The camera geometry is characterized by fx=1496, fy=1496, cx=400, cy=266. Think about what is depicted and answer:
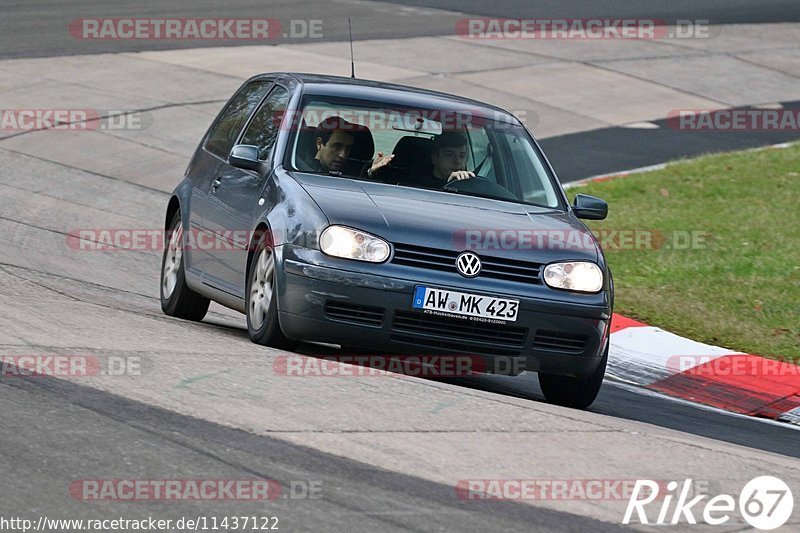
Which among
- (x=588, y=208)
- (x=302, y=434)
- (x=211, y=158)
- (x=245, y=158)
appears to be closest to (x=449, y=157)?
(x=588, y=208)

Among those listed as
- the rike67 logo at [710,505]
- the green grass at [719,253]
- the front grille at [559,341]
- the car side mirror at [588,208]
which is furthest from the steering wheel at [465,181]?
Answer: the rike67 logo at [710,505]

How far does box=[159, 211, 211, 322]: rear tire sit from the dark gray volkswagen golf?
0.21 meters

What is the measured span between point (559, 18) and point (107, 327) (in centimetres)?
2350

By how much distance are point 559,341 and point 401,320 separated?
0.87 metres

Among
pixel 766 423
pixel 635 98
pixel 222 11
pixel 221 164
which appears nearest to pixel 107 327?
pixel 221 164

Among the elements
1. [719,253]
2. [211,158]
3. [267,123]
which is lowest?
[719,253]

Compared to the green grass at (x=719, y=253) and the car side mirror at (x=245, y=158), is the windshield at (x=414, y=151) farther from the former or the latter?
the green grass at (x=719, y=253)

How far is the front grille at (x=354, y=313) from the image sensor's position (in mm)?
7559

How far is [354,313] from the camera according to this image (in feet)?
24.9

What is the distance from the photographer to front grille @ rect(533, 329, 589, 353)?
25.4ft

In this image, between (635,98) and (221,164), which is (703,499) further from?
(635,98)

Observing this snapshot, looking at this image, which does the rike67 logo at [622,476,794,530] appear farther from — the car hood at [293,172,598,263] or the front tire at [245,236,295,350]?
the front tire at [245,236,295,350]

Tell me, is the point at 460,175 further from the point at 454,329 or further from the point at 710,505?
the point at 710,505

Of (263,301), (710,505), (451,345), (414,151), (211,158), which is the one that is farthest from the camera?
(211,158)
